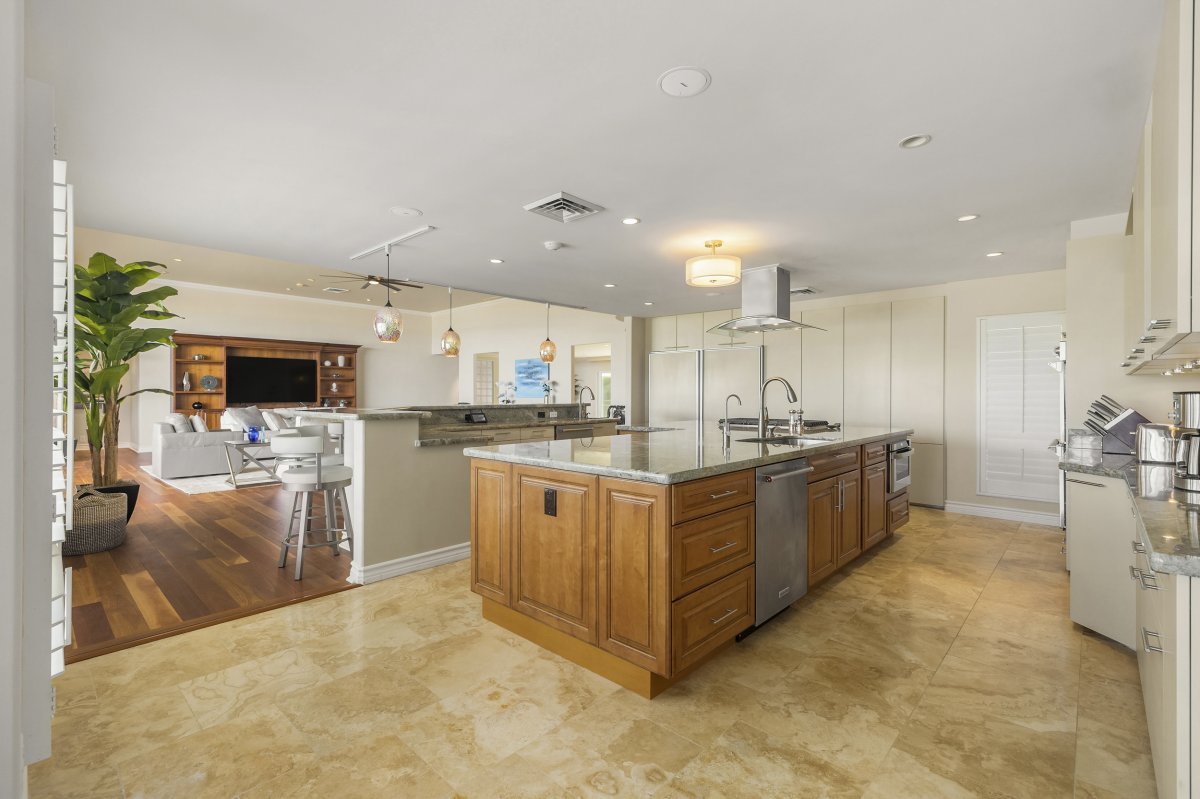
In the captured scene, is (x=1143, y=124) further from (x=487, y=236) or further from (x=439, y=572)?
(x=439, y=572)

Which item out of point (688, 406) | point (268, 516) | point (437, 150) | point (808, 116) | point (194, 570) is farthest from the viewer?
point (688, 406)

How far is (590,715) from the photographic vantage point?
2.00 m

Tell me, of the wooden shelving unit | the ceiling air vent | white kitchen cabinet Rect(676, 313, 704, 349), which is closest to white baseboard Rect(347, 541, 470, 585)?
the ceiling air vent

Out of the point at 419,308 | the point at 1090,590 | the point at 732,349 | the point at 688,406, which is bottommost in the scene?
the point at 1090,590

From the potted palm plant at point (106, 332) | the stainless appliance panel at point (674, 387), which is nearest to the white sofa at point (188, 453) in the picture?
the potted palm plant at point (106, 332)

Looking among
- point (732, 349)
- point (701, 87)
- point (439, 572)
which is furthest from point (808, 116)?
point (732, 349)

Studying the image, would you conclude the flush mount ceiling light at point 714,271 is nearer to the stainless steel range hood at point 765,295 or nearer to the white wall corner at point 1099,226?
the stainless steel range hood at point 765,295

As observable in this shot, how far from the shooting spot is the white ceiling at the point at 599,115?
5.50 feet

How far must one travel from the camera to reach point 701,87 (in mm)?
2012

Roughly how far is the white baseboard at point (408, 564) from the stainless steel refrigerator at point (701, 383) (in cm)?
381

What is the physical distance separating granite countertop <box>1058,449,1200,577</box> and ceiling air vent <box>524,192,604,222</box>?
9.19 feet

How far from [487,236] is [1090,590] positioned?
4115 millimetres

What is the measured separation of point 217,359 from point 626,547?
1021 cm

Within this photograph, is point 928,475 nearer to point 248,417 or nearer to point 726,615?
point 726,615
